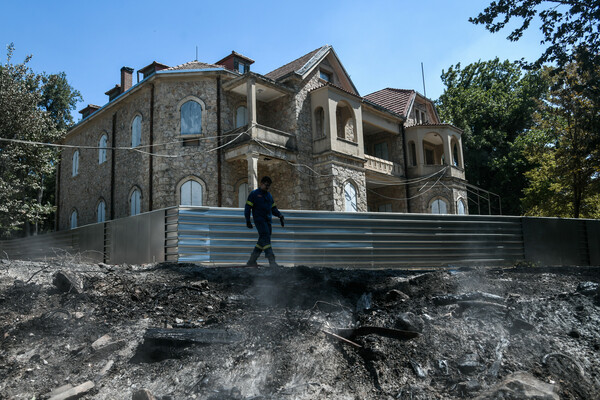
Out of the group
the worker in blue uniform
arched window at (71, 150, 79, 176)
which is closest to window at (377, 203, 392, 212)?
arched window at (71, 150, 79, 176)

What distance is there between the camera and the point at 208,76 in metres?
20.9

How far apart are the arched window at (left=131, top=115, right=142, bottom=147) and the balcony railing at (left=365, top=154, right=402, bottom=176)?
11290 mm

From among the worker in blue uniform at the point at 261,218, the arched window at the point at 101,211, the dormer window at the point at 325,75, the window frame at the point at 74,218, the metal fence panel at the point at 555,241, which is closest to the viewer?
the worker in blue uniform at the point at 261,218

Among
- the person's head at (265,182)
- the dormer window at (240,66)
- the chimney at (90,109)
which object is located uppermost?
the dormer window at (240,66)

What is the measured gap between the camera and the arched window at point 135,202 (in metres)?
21.1

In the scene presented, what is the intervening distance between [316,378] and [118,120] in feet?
72.2

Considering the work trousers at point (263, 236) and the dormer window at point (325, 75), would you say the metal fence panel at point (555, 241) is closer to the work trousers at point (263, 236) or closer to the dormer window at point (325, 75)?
the work trousers at point (263, 236)

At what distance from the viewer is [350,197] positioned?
21.8 meters

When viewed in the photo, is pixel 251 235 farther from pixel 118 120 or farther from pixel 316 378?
pixel 118 120

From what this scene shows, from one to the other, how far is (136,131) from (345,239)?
1386 cm

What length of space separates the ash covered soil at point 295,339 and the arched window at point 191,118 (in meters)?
13.4

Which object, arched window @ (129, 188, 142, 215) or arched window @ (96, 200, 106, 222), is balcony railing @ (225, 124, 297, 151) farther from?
arched window @ (96, 200, 106, 222)

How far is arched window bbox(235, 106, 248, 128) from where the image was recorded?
21562 mm

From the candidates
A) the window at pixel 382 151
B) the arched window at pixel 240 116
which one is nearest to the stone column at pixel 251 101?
the arched window at pixel 240 116
